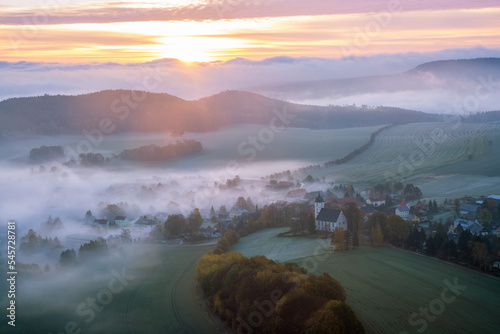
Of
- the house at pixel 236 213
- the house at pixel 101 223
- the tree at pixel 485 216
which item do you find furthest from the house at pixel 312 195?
the house at pixel 101 223

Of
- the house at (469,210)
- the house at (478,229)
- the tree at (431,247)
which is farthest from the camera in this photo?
the house at (469,210)

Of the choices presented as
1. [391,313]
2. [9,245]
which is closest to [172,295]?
[391,313]

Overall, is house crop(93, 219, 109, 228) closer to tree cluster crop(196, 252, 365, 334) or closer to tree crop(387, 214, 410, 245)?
tree cluster crop(196, 252, 365, 334)

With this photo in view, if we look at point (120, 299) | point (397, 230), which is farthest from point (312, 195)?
point (120, 299)

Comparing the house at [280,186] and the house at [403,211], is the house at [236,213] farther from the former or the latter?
the house at [403,211]

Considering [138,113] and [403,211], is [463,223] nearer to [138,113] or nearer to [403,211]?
[403,211]

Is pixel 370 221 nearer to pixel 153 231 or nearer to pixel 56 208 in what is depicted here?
pixel 153 231
